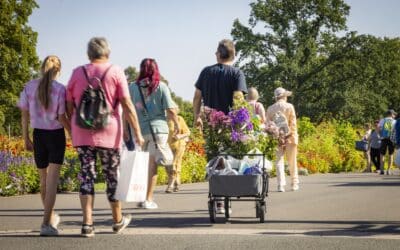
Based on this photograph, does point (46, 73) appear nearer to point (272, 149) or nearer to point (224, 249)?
point (224, 249)

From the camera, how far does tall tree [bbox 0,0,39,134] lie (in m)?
51.8

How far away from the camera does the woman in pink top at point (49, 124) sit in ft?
27.6

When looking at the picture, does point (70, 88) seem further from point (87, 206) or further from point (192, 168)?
point (192, 168)

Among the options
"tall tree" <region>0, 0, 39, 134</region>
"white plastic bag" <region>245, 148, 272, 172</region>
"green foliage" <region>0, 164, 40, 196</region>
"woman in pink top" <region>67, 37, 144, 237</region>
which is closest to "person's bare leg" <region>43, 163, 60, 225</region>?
"woman in pink top" <region>67, 37, 144, 237</region>

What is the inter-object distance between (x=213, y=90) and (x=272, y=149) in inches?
43.4

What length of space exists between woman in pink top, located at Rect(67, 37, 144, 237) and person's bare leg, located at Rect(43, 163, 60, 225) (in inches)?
14.8

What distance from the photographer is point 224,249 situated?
744 cm

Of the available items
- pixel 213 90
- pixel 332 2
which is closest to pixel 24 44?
pixel 332 2

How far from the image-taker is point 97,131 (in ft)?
26.6

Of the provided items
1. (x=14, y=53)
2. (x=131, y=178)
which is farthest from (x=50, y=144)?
(x=14, y=53)

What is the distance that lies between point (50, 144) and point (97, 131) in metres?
0.67

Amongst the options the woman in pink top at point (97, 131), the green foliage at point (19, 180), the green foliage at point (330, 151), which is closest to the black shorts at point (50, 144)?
the woman in pink top at point (97, 131)

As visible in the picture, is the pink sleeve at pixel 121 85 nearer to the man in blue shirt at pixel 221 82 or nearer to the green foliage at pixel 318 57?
the man in blue shirt at pixel 221 82

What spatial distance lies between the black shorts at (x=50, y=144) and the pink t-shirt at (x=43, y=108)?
6 centimetres
